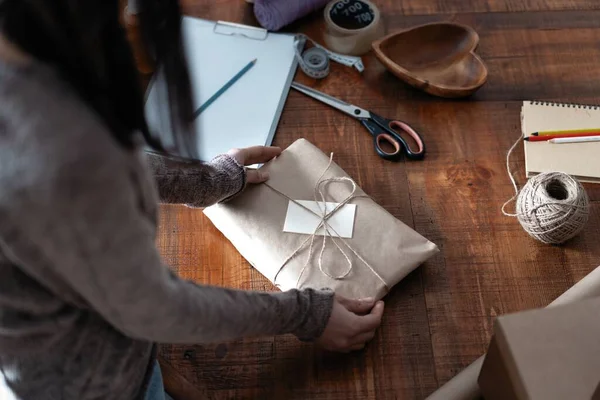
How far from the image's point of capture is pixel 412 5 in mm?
1095

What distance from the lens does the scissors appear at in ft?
3.01

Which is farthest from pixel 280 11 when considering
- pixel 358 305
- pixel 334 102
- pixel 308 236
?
pixel 358 305

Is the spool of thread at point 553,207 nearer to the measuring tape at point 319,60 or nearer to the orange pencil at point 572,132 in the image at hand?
the orange pencil at point 572,132

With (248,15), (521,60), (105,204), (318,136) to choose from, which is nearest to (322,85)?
(318,136)

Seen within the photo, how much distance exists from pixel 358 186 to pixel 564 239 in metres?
0.27

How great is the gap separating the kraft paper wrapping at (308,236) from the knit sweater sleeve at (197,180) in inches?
1.3

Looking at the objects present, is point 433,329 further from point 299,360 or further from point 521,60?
point 521,60

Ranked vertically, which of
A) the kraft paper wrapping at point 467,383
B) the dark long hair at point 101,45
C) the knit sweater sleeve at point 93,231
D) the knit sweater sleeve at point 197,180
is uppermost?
the dark long hair at point 101,45

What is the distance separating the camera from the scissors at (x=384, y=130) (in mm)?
916

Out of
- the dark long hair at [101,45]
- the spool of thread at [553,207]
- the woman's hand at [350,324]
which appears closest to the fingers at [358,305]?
the woman's hand at [350,324]

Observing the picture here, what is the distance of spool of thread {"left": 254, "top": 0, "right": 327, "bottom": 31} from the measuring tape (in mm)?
50

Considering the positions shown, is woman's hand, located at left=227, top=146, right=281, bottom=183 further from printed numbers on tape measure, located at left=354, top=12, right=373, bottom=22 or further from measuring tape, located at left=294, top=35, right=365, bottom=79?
printed numbers on tape measure, located at left=354, top=12, right=373, bottom=22

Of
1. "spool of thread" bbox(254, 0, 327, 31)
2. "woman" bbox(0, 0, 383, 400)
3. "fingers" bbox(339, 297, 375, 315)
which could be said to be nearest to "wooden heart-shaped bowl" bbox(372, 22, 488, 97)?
"spool of thread" bbox(254, 0, 327, 31)

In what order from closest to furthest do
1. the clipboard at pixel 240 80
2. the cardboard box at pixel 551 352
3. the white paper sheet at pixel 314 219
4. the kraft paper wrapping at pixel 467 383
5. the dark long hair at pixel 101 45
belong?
the dark long hair at pixel 101 45
the cardboard box at pixel 551 352
the kraft paper wrapping at pixel 467 383
the white paper sheet at pixel 314 219
the clipboard at pixel 240 80
